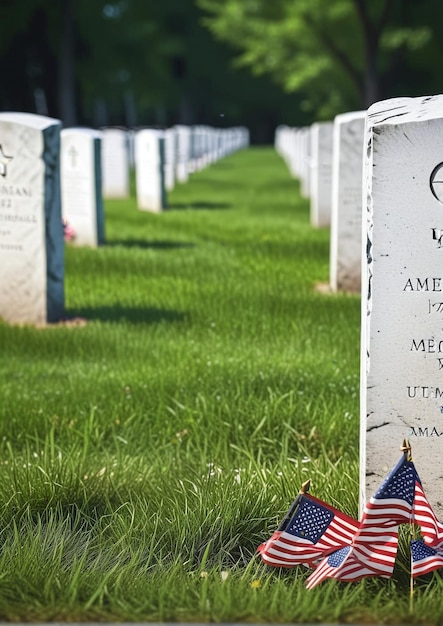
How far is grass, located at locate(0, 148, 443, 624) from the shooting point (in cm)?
366

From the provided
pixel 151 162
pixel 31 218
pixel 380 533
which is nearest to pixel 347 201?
pixel 31 218

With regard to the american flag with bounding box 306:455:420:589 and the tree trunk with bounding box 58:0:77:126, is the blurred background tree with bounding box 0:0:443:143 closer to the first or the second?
the tree trunk with bounding box 58:0:77:126

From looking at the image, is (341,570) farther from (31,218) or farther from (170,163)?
(170,163)

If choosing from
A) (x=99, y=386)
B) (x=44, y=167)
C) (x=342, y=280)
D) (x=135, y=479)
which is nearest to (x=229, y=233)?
(x=342, y=280)

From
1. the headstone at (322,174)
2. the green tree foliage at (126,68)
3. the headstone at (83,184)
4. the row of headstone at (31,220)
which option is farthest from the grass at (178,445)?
the green tree foliage at (126,68)

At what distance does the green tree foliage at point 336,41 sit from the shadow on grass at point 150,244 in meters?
19.7

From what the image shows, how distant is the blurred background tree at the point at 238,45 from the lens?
3822 centimetres

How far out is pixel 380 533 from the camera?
3814mm

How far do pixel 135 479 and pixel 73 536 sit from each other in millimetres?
827

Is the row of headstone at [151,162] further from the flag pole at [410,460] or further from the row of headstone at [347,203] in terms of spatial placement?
the flag pole at [410,460]

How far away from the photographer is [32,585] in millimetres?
3721

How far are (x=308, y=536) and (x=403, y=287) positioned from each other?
3.00ft

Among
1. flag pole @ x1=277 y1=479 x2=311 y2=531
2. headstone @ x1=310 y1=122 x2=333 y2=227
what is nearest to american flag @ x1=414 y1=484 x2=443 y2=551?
flag pole @ x1=277 y1=479 x2=311 y2=531

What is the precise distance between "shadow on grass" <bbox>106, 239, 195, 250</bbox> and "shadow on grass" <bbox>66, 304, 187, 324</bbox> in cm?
392
